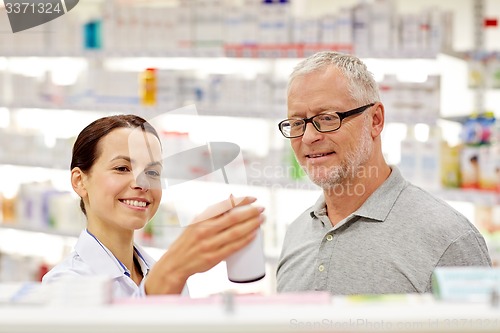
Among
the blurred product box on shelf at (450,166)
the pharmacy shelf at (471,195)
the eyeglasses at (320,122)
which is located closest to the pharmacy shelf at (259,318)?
the eyeglasses at (320,122)

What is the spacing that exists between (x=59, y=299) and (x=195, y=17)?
3.47 m

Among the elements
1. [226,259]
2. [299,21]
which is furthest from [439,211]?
[299,21]

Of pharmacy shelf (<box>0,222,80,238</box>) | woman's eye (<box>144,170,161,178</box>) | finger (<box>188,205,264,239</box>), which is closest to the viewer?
finger (<box>188,205,264,239</box>)

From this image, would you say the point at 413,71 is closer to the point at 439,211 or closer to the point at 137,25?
the point at 137,25

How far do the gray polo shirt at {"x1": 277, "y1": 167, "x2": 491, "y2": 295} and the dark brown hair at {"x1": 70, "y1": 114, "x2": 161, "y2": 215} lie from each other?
59 centimetres

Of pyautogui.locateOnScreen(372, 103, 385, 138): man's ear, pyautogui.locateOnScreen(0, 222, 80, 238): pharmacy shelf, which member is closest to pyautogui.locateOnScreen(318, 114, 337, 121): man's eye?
pyautogui.locateOnScreen(372, 103, 385, 138): man's ear

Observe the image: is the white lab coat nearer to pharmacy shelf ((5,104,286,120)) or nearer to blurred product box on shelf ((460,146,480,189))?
pharmacy shelf ((5,104,286,120))

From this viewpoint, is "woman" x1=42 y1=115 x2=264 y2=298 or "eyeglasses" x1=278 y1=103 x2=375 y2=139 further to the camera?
"eyeglasses" x1=278 y1=103 x2=375 y2=139

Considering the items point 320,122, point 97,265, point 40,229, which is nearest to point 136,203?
point 97,265

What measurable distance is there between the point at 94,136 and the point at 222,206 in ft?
2.39

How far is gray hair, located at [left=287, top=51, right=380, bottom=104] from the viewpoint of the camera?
165cm

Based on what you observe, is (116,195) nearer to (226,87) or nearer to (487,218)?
(226,87)

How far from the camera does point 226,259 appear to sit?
971 mm

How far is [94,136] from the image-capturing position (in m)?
1.57
